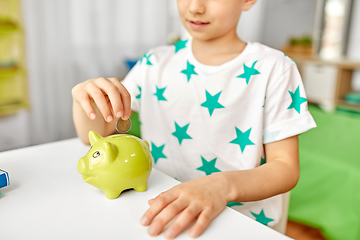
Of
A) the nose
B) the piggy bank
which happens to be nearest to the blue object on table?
the piggy bank

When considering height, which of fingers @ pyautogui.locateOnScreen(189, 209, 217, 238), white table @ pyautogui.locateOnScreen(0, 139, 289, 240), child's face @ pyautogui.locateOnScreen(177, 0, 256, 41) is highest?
child's face @ pyautogui.locateOnScreen(177, 0, 256, 41)

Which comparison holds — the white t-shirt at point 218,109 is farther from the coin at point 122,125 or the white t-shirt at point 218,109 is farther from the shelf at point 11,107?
the shelf at point 11,107

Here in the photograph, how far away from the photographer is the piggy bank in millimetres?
471

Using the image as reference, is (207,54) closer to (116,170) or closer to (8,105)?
(116,170)

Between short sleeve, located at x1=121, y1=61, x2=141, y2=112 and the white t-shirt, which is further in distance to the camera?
short sleeve, located at x1=121, y1=61, x2=141, y2=112

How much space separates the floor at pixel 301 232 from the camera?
148 centimetres

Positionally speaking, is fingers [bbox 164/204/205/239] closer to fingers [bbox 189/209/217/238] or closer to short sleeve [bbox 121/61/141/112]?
fingers [bbox 189/209/217/238]

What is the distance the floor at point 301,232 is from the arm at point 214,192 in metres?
0.98

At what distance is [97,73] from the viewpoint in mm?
2457

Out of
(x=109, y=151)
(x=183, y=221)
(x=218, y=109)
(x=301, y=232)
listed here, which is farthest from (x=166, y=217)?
(x=301, y=232)

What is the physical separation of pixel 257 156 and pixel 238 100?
0.43 feet

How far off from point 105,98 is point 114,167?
0.50 feet

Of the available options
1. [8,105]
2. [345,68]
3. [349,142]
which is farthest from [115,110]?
[345,68]

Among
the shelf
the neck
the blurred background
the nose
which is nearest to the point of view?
the nose
